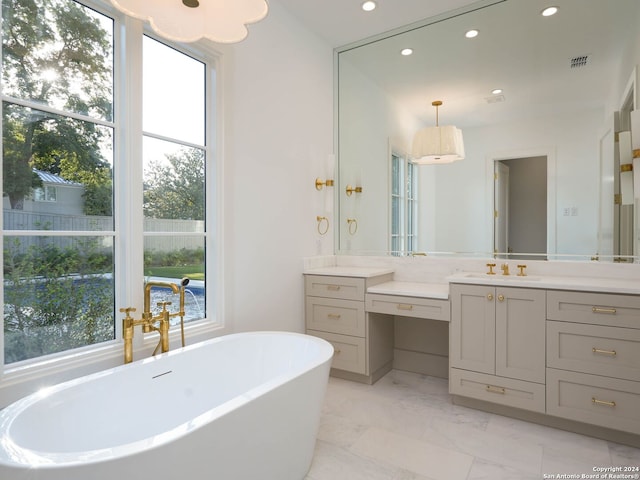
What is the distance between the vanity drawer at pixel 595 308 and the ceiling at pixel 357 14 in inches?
89.1

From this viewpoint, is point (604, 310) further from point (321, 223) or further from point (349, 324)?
point (321, 223)

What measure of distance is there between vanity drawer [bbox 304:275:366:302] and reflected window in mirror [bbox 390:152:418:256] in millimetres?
618

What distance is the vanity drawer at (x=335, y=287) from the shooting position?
113 inches

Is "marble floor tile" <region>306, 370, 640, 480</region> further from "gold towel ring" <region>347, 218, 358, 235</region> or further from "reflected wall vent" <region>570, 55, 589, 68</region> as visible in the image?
"reflected wall vent" <region>570, 55, 589, 68</region>

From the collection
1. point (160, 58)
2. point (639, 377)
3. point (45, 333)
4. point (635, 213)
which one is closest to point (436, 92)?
point (635, 213)

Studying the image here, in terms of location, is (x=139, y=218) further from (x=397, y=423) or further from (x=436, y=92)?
(x=436, y=92)

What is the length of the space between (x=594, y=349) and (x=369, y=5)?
9.13 feet

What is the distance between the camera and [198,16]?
5.46 ft

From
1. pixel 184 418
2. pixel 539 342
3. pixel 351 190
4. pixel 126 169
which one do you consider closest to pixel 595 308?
pixel 539 342

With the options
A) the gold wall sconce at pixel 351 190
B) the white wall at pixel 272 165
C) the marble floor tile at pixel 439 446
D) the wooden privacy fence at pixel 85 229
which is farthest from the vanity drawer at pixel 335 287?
the wooden privacy fence at pixel 85 229

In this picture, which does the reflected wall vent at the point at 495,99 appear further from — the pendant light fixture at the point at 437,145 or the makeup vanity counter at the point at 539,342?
the makeup vanity counter at the point at 539,342

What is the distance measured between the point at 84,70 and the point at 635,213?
3207 mm

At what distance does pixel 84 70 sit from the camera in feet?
6.12

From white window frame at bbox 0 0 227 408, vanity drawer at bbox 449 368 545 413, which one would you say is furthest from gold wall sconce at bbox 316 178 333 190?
vanity drawer at bbox 449 368 545 413
